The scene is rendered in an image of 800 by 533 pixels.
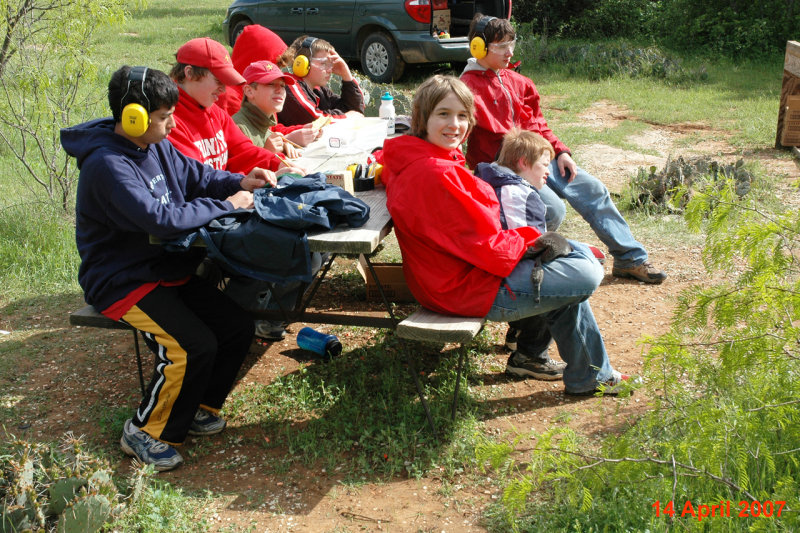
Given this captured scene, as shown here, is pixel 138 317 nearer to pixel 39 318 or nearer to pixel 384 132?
pixel 39 318

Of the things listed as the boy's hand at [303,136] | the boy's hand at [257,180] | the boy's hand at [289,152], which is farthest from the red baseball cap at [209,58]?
the boy's hand at [303,136]

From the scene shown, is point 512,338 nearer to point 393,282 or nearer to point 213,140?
point 393,282

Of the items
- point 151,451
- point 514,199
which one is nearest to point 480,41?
point 514,199

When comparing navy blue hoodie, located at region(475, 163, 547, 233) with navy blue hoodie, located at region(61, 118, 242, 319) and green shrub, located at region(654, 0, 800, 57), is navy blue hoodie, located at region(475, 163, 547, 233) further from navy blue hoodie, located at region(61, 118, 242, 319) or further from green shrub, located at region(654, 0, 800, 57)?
green shrub, located at region(654, 0, 800, 57)

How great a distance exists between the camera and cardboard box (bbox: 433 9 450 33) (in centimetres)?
1194

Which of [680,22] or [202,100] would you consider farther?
[680,22]

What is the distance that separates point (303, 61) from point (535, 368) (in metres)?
3.00

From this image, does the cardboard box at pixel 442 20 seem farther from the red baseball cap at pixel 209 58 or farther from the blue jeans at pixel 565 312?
the blue jeans at pixel 565 312

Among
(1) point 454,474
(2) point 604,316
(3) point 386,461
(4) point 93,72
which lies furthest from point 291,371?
(4) point 93,72

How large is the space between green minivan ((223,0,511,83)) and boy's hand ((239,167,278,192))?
8.25 m

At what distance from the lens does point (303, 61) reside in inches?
227

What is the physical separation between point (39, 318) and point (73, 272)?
0.67 meters

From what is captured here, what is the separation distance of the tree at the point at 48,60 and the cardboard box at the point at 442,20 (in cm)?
644

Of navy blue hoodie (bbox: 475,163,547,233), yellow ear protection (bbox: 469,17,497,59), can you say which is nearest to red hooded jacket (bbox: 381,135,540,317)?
navy blue hoodie (bbox: 475,163,547,233)
